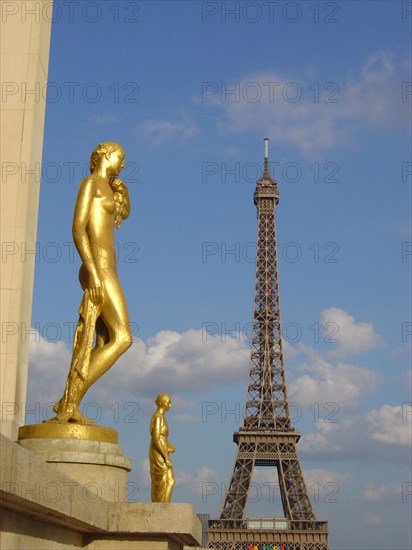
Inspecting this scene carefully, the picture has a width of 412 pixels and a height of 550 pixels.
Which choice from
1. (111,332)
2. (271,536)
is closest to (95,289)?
(111,332)

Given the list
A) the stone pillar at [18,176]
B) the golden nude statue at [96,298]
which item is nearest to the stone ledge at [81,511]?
the golden nude statue at [96,298]

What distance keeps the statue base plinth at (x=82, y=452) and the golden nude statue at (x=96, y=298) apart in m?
0.52

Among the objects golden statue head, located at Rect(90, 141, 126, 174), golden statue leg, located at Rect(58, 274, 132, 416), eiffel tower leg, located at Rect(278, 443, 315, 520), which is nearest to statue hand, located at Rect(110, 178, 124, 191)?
golden statue head, located at Rect(90, 141, 126, 174)

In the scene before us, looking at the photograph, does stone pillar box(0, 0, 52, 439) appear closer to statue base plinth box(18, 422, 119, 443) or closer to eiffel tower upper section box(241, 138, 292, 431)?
statue base plinth box(18, 422, 119, 443)

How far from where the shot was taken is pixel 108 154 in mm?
11336

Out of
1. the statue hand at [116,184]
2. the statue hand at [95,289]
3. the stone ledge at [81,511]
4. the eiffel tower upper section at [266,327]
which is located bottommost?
the stone ledge at [81,511]

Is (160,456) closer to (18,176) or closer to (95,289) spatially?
(95,289)

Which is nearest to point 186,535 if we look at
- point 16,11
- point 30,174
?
point 30,174

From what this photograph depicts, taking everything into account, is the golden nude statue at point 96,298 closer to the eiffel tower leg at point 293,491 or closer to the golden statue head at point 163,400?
the golden statue head at point 163,400

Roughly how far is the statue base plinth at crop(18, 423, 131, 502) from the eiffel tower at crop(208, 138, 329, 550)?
6139cm

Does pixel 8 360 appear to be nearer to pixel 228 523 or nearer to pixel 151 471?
pixel 151 471

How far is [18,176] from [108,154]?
5.89 feet

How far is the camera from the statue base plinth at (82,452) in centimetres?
941

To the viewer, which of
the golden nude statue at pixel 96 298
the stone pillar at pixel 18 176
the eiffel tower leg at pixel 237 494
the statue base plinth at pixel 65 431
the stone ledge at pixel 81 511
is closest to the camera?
the stone ledge at pixel 81 511
